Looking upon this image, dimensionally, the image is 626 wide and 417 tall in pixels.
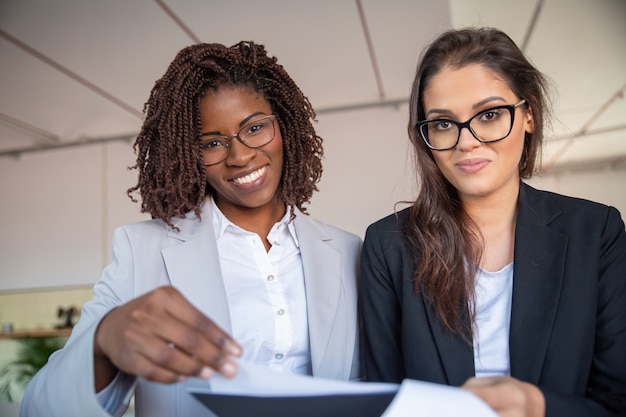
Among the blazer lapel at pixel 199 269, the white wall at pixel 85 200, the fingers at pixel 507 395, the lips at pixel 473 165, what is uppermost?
the white wall at pixel 85 200

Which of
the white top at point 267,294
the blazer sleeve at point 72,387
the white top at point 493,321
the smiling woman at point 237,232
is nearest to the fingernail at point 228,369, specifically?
the blazer sleeve at point 72,387

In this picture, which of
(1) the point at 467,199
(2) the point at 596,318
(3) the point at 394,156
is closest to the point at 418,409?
(2) the point at 596,318

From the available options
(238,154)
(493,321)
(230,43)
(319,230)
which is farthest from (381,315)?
(230,43)

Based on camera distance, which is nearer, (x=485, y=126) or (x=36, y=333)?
(x=485, y=126)

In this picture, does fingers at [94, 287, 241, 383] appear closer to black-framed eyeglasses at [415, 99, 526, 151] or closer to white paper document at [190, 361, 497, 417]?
white paper document at [190, 361, 497, 417]

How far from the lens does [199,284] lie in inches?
65.4

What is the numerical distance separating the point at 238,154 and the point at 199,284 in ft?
1.29

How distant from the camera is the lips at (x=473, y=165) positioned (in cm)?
156

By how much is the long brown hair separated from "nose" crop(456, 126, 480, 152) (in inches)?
8.4

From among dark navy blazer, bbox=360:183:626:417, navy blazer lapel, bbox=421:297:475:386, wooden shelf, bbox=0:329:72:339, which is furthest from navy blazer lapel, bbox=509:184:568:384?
wooden shelf, bbox=0:329:72:339

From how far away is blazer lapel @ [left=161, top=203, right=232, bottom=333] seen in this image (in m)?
1.62

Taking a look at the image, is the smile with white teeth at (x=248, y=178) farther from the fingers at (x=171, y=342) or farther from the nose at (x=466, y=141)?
the fingers at (x=171, y=342)

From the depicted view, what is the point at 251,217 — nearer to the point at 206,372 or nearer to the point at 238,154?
the point at 238,154

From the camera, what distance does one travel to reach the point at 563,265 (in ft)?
4.94
